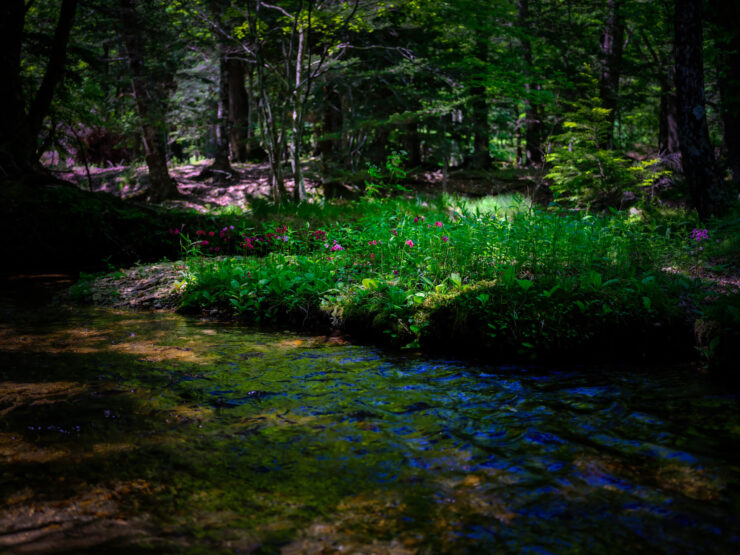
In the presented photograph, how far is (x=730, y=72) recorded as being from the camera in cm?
1080

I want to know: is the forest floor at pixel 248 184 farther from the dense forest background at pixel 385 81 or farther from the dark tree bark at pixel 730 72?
the dark tree bark at pixel 730 72

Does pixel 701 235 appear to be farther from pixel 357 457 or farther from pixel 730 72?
pixel 730 72

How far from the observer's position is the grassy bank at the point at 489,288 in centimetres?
442

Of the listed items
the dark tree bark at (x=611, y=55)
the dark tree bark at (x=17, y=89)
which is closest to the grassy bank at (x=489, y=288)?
the dark tree bark at (x=17, y=89)

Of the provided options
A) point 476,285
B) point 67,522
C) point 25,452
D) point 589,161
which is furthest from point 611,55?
point 67,522

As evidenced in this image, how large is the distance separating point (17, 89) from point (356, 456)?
10.4 m

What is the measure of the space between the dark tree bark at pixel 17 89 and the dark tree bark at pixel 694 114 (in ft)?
35.0

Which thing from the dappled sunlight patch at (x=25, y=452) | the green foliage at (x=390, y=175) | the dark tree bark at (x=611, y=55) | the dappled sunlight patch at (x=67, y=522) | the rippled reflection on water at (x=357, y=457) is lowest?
the rippled reflection on water at (x=357, y=457)

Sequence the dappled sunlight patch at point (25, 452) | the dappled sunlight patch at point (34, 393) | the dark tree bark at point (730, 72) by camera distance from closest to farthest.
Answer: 1. the dappled sunlight patch at point (25, 452)
2. the dappled sunlight patch at point (34, 393)
3. the dark tree bark at point (730, 72)

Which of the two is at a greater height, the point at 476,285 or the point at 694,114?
the point at 694,114

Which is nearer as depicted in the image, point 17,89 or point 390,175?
point 17,89

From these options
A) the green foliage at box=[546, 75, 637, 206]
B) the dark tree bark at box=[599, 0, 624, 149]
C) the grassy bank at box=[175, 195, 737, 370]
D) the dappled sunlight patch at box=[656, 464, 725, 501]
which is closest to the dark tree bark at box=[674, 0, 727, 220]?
the grassy bank at box=[175, 195, 737, 370]

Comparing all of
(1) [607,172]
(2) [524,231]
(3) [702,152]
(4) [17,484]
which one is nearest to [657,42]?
(1) [607,172]

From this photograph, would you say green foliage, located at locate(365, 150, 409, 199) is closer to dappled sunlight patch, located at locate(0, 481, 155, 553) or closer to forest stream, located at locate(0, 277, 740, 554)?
forest stream, located at locate(0, 277, 740, 554)
